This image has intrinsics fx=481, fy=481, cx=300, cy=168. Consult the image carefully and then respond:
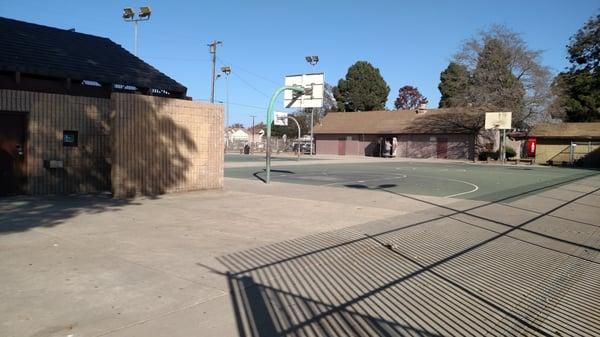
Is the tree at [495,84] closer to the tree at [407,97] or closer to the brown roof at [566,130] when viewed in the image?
the brown roof at [566,130]

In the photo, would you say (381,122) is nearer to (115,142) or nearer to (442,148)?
(442,148)

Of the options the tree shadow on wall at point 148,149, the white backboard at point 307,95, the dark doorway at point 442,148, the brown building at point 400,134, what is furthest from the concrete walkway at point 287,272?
the dark doorway at point 442,148

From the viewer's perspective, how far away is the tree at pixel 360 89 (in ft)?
261

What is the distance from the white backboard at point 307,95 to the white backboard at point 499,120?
1045 inches

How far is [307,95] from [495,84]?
31743mm

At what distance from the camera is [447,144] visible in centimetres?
5394

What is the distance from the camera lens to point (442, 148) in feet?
178

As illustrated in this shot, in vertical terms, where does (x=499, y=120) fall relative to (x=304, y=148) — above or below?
above

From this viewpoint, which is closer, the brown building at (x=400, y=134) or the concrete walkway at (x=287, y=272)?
the concrete walkway at (x=287, y=272)

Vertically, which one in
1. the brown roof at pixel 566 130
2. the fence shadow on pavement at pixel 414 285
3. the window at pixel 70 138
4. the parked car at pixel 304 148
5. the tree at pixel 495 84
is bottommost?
the fence shadow on pavement at pixel 414 285

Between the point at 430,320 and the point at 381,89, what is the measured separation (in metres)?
79.2

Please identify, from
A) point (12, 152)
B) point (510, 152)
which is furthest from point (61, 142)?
point (510, 152)

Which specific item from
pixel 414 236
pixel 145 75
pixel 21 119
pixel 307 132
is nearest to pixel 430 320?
pixel 414 236

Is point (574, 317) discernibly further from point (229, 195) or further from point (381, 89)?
point (381, 89)
